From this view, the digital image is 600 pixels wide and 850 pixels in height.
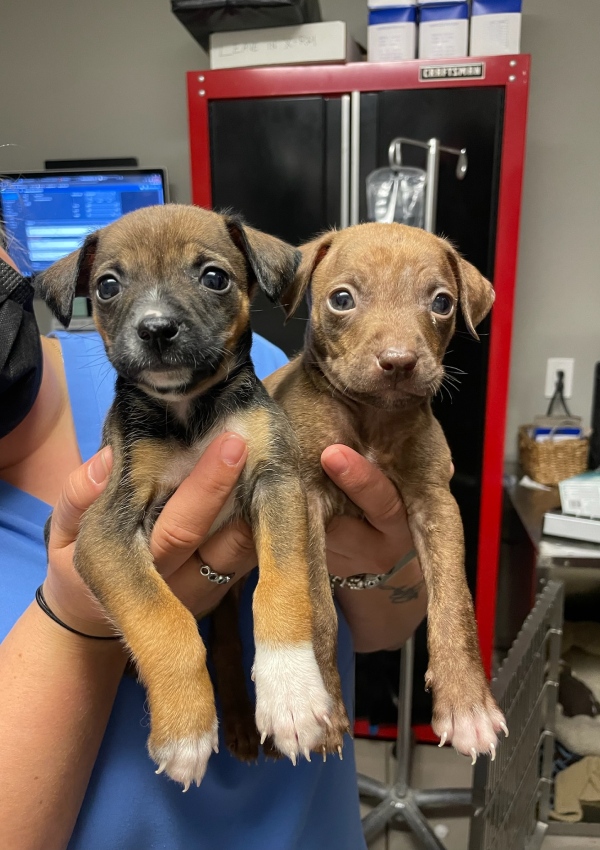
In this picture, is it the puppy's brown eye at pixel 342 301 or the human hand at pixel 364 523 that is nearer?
the human hand at pixel 364 523

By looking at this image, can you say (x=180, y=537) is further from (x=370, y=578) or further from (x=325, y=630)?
(x=370, y=578)

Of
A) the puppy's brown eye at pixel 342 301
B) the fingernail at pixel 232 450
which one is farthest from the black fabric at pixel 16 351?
the puppy's brown eye at pixel 342 301

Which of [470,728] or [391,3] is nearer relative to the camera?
[470,728]

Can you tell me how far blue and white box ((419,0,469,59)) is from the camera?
2965mm

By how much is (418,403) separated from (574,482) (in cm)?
213

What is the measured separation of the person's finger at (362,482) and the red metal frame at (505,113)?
78.1 inches

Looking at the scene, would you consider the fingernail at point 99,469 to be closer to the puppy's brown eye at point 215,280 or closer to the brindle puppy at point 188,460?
the brindle puppy at point 188,460

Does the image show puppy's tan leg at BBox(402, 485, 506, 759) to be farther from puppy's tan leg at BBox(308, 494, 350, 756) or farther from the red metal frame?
the red metal frame

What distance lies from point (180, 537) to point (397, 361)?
20.4 inches

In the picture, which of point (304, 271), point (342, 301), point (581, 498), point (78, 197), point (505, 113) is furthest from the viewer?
point (78, 197)

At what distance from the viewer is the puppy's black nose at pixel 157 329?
3.49 ft

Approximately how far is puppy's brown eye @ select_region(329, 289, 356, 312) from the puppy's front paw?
2.64 feet

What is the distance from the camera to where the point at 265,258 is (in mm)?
1327

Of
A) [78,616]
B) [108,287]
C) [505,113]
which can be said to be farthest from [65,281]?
[505,113]
